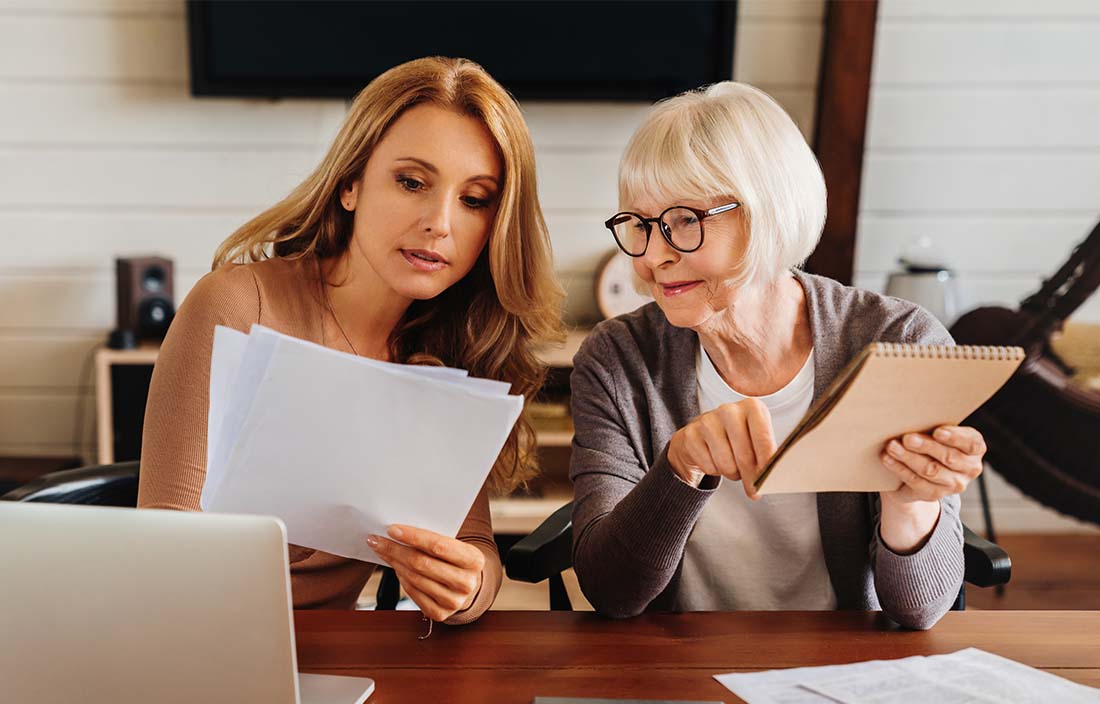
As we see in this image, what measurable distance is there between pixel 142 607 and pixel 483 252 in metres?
0.80

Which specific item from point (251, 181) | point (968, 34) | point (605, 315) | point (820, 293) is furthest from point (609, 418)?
point (968, 34)

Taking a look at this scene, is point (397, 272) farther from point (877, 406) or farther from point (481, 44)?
point (481, 44)

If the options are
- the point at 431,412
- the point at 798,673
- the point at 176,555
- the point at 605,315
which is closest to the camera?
the point at 176,555

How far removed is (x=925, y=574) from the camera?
3.68 ft

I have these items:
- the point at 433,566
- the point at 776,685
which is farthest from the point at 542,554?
the point at 776,685

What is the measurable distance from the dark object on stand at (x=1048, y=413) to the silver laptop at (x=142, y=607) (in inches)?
94.6

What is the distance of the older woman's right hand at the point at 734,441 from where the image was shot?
40.6 inches

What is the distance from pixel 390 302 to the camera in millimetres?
1440

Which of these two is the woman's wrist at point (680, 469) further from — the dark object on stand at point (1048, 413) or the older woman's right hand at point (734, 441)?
the dark object on stand at point (1048, 413)

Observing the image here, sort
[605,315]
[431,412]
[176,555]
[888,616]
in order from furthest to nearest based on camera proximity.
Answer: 1. [605,315]
2. [888,616]
3. [431,412]
4. [176,555]

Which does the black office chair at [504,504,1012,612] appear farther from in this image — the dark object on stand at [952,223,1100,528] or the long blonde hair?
the dark object on stand at [952,223,1100,528]

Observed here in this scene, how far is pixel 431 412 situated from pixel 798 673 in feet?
1.43

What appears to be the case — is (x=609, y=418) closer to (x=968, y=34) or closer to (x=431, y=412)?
(x=431, y=412)

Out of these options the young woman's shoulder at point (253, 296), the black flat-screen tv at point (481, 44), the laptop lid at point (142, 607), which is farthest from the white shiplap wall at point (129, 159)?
the laptop lid at point (142, 607)
